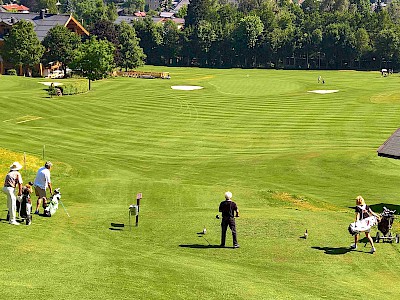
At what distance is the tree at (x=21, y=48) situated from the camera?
398ft

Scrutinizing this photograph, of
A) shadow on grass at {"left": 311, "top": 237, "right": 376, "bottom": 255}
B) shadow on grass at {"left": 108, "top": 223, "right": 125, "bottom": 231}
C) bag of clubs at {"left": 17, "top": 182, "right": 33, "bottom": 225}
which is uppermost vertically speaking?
bag of clubs at {"left": 17, "top": 182, "right": 33, "bottom": 225}

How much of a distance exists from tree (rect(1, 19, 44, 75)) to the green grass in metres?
20.9

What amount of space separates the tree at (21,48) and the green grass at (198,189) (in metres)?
20.9

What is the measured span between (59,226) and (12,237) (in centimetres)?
269

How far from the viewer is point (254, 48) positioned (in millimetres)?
178250

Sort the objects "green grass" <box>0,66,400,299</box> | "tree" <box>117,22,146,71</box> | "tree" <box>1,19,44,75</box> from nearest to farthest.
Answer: "green grass" <box>0,66,400,299</box>
"tree" <box>1,19,44,75</box>
"tree" <box>117,22,146,71</box>

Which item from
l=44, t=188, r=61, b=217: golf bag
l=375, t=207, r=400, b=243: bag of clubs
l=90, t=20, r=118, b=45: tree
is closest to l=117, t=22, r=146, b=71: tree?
l=90, t=20, r=118, b=45: tree

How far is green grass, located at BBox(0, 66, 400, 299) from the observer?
57.5 feet

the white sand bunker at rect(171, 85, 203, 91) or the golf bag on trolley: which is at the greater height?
the golf bag on trolley

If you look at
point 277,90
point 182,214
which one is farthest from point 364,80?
point 182,214

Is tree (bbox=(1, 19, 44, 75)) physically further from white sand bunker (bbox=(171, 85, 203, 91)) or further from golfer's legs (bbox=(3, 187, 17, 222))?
golfer's legs (bbox=(3, 187, 17, 222))

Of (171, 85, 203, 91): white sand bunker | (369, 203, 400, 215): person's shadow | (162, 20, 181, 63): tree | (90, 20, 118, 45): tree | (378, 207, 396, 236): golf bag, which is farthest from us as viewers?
(162, 20, 181, 63): tree

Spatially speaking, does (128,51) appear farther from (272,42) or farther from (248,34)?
(272,42)

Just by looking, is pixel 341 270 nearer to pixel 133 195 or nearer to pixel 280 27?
pixel 133 195
